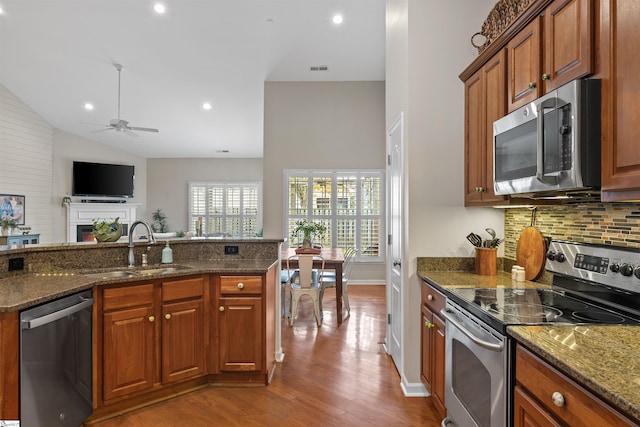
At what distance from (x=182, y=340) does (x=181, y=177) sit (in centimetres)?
811

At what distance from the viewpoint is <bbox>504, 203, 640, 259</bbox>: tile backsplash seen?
158cm

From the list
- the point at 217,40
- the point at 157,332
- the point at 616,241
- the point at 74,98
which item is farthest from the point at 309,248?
the point at 74,98

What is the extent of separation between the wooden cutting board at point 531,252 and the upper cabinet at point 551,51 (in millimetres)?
828

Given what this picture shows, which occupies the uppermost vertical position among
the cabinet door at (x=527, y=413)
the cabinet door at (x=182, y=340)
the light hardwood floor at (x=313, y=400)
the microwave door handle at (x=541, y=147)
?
the microwave door handle at (x=541, y=147)

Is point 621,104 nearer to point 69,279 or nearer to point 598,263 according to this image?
point 598,263

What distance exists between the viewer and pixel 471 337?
1643mm

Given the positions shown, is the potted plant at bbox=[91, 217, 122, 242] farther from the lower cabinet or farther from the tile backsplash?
the tile backsplash

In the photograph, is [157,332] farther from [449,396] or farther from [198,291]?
[449,396]

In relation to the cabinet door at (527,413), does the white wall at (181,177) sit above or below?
above

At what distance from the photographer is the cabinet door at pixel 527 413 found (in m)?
1.15

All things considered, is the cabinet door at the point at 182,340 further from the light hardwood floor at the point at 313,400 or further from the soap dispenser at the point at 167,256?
the soap dispenser at the point at 167,256

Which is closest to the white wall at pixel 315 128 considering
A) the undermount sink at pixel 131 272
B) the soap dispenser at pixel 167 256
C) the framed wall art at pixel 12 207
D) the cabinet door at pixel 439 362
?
the soap dispenser at pixel 167 256

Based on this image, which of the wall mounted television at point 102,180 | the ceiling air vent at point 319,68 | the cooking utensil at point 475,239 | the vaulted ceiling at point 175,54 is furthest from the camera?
the wall mounted television at point 102,180

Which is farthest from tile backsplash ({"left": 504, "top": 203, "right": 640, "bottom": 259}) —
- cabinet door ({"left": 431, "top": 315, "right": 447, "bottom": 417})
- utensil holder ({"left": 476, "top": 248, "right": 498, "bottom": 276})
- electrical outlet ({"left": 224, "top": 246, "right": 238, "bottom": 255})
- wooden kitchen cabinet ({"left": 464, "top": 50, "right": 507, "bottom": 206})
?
electrical outlet ({"left": 224, "top": 246, "right": 238, "bottom": 255})
